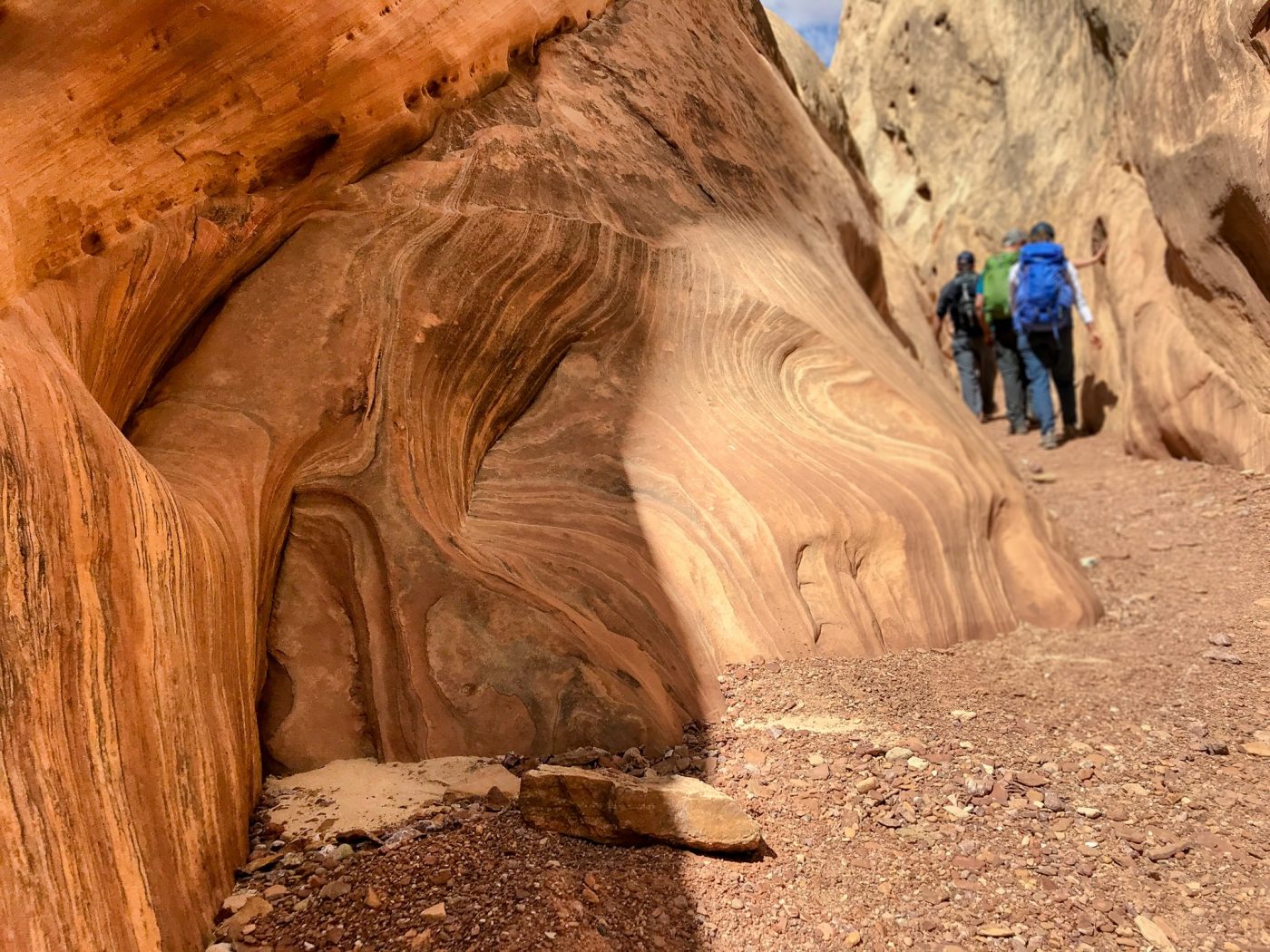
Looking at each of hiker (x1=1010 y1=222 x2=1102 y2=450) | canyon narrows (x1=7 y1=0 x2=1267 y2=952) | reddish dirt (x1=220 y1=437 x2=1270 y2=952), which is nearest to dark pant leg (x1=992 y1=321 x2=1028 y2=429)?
hiker (x1=1010 y1=222 x2=1102 y2=450)

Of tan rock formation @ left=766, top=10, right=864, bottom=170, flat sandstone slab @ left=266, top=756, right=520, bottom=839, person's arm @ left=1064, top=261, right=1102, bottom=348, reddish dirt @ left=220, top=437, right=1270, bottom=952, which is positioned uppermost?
tan rock formation @ left=766, top=10, right=864, bottom=170

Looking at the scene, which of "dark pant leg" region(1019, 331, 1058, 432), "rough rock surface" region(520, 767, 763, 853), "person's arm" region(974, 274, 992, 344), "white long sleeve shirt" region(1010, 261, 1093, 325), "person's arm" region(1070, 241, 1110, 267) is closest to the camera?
"rough rock surface" region(520, 767, 763, 853)

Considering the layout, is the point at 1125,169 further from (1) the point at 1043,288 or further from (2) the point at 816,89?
(2) the point at 816,89

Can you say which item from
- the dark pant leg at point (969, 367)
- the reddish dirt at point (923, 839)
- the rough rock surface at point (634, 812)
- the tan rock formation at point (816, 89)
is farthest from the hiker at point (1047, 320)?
the rough rock surface at point (634, 812)

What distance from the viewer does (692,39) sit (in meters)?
3.72

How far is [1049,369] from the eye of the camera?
6.52 m

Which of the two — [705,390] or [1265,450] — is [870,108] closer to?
[1265,450]

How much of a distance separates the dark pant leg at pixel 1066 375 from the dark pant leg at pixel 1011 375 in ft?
1.62

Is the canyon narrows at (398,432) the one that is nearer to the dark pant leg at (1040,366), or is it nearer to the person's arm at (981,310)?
the dark pant leg at (1040,366)

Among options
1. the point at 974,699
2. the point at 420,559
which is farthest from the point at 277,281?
the point at 974,699

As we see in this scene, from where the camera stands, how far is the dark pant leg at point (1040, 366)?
6375mm

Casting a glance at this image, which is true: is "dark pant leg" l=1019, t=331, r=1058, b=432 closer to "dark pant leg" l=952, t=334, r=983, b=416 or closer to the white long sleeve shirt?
the white long sleeve shirt

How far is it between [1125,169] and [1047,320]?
117cm

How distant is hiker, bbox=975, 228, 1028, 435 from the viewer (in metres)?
7.02
